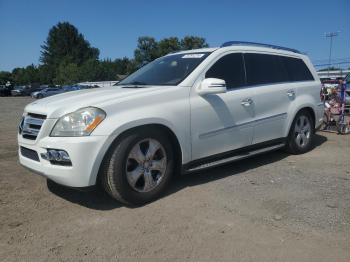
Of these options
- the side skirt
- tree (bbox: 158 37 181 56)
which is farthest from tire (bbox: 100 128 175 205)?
tree (bbox: 158 37 181 56)

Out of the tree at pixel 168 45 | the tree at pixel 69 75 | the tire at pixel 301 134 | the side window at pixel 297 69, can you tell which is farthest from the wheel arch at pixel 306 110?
the tree at pixel 69 75

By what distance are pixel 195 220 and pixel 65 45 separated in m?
101

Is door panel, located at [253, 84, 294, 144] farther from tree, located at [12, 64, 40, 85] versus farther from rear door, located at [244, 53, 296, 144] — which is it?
tree, located at [12, 64, 40, 85]

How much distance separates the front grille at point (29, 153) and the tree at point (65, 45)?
3784 inches

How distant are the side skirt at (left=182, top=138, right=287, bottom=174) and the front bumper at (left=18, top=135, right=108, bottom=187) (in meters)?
1.14

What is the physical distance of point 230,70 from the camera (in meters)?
4.77

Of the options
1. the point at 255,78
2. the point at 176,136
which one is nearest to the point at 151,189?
the point at 176,136

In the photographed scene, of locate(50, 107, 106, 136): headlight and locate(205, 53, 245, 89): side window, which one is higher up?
locate(205, 53, 245, 89): side window

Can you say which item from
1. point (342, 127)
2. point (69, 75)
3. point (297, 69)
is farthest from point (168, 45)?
point (297, 69)

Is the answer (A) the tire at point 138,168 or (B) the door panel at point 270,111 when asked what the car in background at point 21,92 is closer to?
(B) the door panel at point 270,111

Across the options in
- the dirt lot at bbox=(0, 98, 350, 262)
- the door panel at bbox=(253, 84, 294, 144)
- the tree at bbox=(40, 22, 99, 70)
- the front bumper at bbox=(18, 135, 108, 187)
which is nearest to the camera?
the dirt lot at bbox=(0, 98, 350, 262)

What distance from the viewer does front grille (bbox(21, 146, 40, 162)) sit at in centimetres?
366

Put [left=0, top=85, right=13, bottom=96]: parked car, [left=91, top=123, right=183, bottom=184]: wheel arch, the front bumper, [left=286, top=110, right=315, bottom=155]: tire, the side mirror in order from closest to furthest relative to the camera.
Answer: the front bumper → [left=91, top=123, right=183, bottom=184]: wheel arch → the side mirror → [left=286, top=110, right=315, bottom=155]: tire → [left=0, top=85, right=13, bottom=96]: parked car

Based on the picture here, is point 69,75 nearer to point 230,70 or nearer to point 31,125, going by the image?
point 230,70
